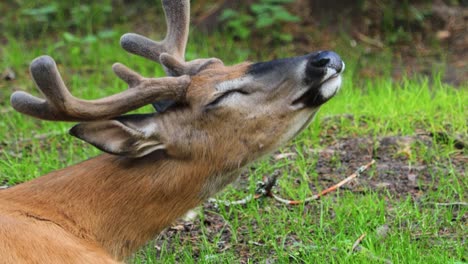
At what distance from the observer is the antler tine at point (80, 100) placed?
12.9 feet

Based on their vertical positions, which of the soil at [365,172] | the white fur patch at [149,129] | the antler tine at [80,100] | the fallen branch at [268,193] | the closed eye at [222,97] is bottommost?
the soil at [365,172]

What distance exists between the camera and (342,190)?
5719 mm

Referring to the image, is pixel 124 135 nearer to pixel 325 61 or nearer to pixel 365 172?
pixel 325 61

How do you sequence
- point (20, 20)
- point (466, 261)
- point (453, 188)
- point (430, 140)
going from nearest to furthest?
point (466, 261) < point (453, 188) < point (430, 140) < point (20, 20)

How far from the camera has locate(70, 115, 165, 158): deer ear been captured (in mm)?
4125

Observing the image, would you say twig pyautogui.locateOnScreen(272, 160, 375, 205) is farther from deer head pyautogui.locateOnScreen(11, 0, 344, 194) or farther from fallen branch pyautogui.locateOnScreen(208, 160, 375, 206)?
deer head pyautogui.locateOnScreen(11, 0, 344, 194)

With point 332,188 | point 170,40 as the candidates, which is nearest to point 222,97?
point 170,40

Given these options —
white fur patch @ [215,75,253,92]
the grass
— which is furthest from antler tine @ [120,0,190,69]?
the grass

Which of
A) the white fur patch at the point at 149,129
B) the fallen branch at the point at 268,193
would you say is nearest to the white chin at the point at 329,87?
the white fur patch at the point at 149,129

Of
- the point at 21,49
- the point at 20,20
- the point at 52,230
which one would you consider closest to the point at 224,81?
the point at 52,230

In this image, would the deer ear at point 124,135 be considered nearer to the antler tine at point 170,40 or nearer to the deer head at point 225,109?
the deer head at point 225,109

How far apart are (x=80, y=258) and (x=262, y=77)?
3.71 feet

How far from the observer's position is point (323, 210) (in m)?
5.42

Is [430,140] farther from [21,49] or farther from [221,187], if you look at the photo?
[21,49]
